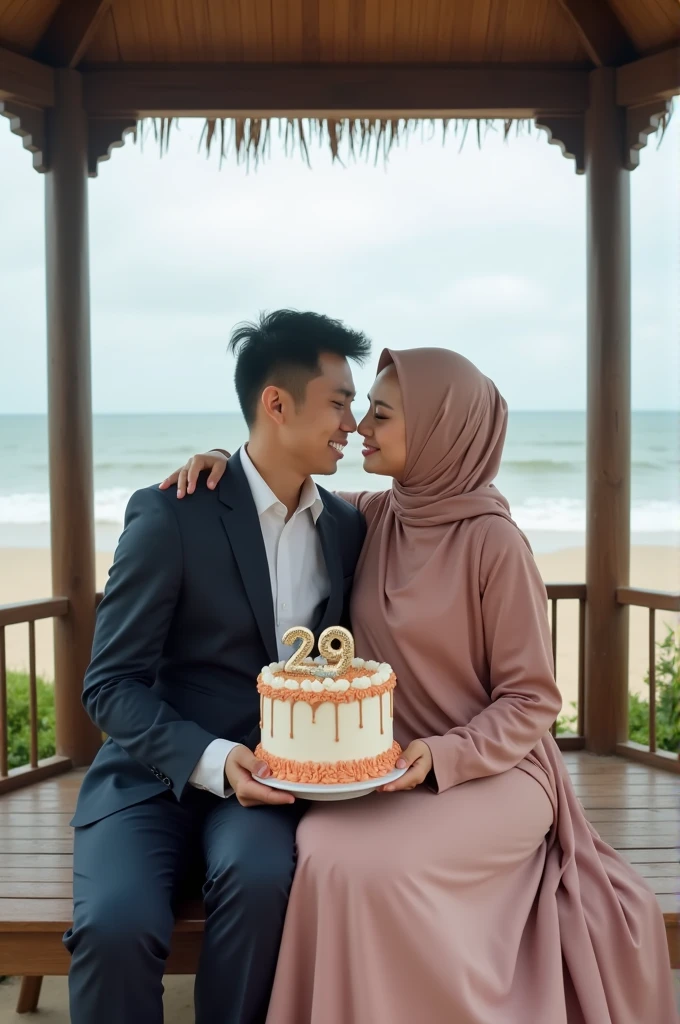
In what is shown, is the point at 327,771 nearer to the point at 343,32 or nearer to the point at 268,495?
the point at 268,495

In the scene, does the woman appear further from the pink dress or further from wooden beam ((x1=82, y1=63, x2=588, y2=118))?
wooden beam ((x1=82, y1=63, x2=588, y2=118))

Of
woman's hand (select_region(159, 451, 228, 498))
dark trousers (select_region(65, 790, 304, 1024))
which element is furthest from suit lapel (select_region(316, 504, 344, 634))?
dark trousers (select_region(65, 790, 304, 1024))

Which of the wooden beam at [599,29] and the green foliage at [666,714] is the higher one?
the wooden beam at [599,29]

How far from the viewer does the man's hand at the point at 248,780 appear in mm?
2174

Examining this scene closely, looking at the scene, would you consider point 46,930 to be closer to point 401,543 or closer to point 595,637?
point 401,543

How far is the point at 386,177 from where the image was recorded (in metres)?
25.4

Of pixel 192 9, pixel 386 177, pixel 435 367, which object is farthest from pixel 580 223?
pixel 435 367

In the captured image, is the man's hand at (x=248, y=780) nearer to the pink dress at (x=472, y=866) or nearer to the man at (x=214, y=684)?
the man at (x=214, y=684)

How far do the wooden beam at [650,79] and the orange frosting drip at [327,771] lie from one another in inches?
128

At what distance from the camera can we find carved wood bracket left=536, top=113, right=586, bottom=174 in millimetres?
4352

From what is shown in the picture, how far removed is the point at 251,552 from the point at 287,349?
0.63 metres

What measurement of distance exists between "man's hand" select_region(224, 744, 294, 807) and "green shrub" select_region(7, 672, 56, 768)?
14.0 ft

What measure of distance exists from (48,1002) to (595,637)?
2666 mm

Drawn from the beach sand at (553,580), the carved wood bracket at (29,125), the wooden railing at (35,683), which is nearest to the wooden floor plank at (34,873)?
the wooden railing at (35,683)
